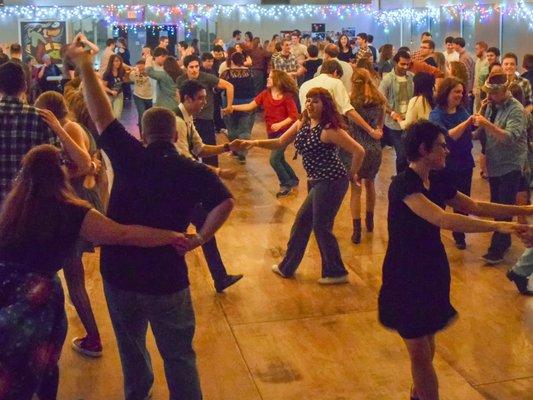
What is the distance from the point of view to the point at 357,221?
7.27 m

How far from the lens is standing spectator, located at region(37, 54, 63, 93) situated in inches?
611

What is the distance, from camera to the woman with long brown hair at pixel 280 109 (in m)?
8.77

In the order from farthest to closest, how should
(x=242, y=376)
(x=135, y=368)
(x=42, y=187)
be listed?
(x=242, y=376) < (x=135, y=368) < (x=42, y=187)

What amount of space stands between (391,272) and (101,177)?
307cm

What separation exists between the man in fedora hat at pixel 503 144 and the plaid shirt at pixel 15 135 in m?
3.52

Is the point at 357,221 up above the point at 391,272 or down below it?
below

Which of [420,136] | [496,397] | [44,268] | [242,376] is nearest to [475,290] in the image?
[496,397]

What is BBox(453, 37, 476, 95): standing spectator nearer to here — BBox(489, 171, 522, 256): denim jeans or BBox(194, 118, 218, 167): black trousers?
BBox(194, 118, 218, 167): black trousers

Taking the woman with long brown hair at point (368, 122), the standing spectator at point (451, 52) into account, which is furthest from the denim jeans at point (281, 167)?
the standing spectator at point (451, 52)

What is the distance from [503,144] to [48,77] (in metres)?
11.3

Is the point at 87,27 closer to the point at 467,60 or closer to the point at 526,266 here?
the point at 467,60

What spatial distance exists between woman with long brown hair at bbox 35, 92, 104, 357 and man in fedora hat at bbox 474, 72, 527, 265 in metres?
3.19

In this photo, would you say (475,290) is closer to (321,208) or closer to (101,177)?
(321,208)

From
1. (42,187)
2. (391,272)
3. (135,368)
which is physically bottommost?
(135,368)
